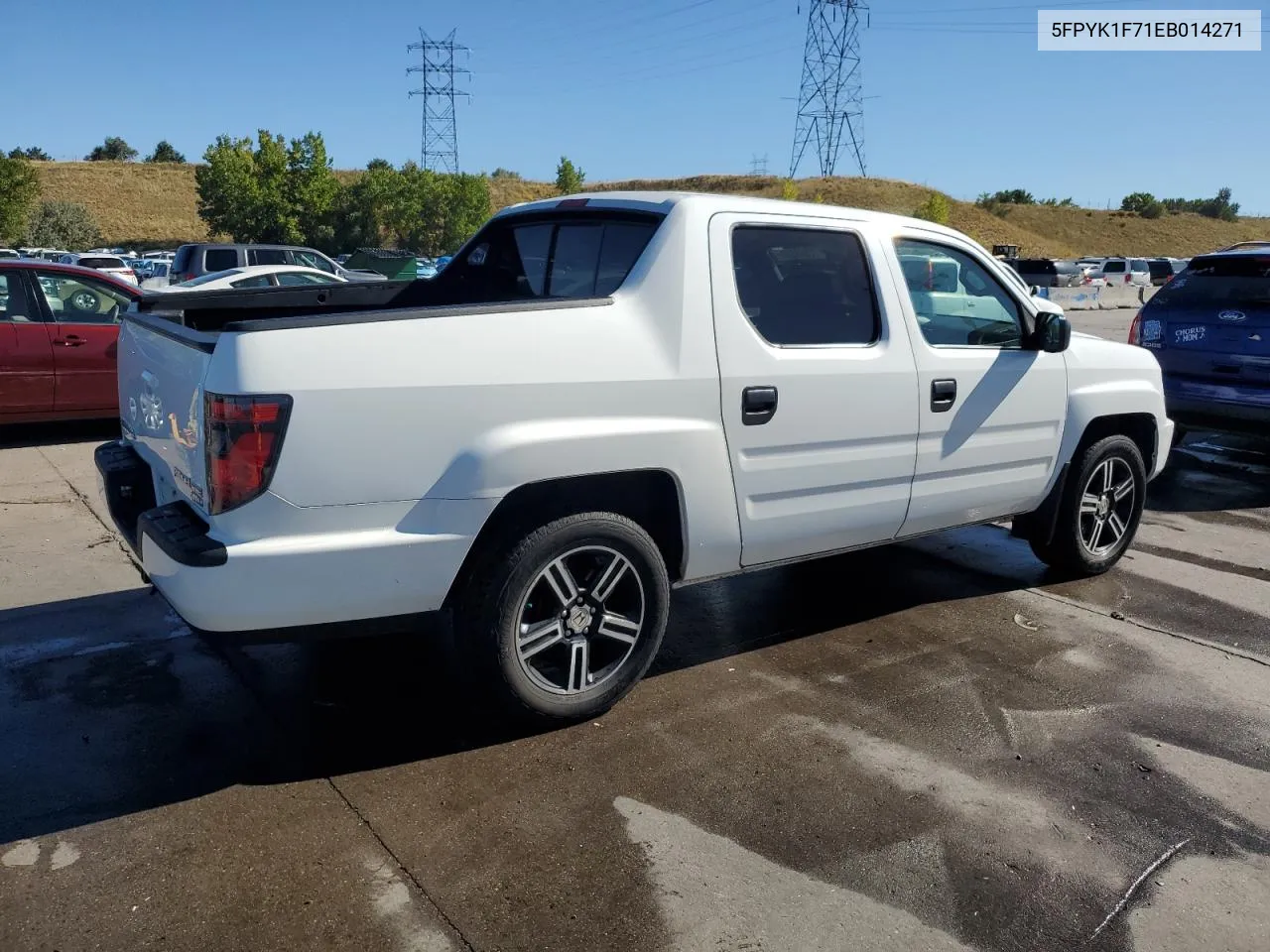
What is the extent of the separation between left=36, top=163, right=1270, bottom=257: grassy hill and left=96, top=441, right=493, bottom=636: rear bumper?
74.1 metres

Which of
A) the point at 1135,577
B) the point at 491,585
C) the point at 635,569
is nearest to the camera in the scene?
the point at 491,585

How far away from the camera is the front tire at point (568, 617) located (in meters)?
3.41

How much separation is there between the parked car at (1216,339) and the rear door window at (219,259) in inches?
619

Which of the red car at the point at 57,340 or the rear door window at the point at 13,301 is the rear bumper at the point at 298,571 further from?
the rear door window at the point at 13,301

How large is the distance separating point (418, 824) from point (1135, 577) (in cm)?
446

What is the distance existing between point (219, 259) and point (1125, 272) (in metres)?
36.6

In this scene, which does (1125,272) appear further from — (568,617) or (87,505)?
(568,617)

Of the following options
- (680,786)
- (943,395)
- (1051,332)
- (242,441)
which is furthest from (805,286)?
(242,441)

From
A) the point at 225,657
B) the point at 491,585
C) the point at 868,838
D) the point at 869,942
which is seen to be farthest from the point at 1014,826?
the point at 225,657

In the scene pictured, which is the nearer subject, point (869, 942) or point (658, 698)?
point (869, 942)

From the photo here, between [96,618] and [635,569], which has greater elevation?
[635,569]

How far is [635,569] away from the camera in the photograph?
3703mm

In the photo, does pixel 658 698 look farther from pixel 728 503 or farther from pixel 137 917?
pixel 137 917

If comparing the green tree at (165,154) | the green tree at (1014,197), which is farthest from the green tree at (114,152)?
the green tree at (1014,197)
